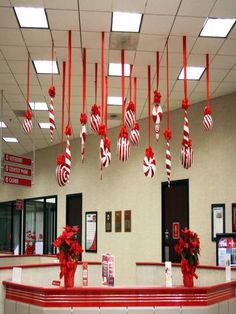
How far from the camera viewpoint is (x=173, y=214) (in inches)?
480

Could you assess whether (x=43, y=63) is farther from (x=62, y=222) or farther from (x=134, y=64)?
(x=62, y=222)

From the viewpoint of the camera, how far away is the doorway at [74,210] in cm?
1570

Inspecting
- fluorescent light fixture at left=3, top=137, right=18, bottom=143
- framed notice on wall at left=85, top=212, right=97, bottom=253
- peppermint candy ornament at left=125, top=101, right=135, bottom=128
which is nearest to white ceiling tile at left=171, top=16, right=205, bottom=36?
peppermint candy ornament at left=125, top=101, right=135, bottom=128

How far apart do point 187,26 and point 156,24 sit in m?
0.45

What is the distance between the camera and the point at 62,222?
16.3m

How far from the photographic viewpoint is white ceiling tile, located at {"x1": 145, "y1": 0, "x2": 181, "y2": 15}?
671cm

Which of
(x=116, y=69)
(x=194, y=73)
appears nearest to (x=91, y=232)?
(x=116, y=69)

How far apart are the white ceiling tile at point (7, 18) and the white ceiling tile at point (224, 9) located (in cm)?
269

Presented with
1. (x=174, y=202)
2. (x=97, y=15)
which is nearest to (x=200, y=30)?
(x=97, y=15)

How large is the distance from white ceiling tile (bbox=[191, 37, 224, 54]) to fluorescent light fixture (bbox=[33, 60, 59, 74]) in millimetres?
2454

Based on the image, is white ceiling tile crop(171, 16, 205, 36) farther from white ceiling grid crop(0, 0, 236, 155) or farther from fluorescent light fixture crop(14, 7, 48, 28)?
fluorescent light fixture crop(14, 7, 48, 28)

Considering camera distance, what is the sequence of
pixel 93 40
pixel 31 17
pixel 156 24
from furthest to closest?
pixel 93 40, pixel 156 24, pixel 31 17

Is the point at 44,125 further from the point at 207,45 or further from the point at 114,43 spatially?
the point at 207,45

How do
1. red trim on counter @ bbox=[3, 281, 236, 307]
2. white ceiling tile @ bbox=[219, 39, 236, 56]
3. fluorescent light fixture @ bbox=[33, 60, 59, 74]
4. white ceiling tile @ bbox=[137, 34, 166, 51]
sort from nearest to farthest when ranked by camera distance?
1. red trim on counter @ bbox=[3, 281, 236, 307]
2. white ceiling tile @ bbox=[137, 34, 166, 51]
3. white ceiling tile @ bbox=[219, 39, 236, 56]
4. fluorescent light fixture @ bbox=[33, 60, 59, 74]
